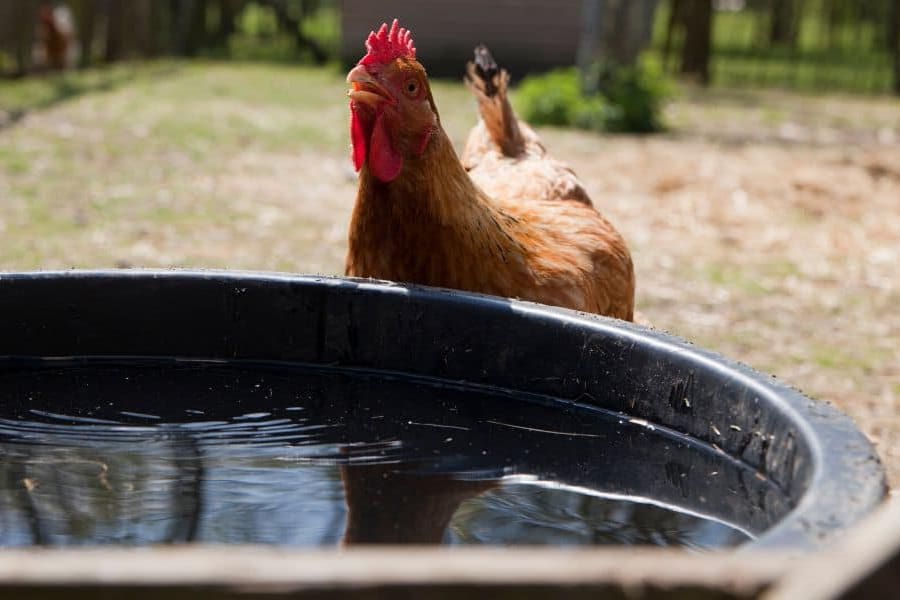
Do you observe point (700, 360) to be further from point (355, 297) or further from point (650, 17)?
point (650, 17)

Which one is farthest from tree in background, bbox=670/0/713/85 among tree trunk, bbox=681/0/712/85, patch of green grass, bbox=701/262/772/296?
patch of green grass, bbox=701/262/772/296

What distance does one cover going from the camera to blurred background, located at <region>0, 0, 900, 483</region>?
7.16 m

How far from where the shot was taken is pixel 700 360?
2246 millimetres

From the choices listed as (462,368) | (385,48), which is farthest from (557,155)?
(462,368)

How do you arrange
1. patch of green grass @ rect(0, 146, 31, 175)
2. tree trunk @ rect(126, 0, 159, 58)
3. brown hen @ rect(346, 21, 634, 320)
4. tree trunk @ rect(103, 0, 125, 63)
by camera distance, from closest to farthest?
brown hen @ rect(346, 21, 634, 320), patch of green grass @ rect(0, 146, 31, 175), tree trunk @ rect(103, 0, 125, 63), tree trunk @ rect(126, 0, 159, 58)

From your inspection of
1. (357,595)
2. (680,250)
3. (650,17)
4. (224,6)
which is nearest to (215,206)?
(680,250)

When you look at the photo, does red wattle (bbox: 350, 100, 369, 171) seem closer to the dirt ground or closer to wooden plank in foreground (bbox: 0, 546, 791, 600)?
wooden plank in foreground (bbox: 0, 546, 791, 600)

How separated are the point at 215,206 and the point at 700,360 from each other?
7204mm

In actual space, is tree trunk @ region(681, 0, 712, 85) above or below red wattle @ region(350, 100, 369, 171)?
above

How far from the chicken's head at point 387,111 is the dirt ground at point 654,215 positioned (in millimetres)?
2593

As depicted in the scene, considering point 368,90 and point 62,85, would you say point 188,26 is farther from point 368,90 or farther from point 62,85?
point 368,90

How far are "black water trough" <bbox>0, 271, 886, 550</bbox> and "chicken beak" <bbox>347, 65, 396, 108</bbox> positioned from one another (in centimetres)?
80

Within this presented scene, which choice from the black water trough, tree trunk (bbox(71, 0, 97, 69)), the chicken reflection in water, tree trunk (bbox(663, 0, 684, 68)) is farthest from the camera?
tree trunk (bbox(663, 0, 684, 68))

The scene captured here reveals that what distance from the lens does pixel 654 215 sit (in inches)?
375
